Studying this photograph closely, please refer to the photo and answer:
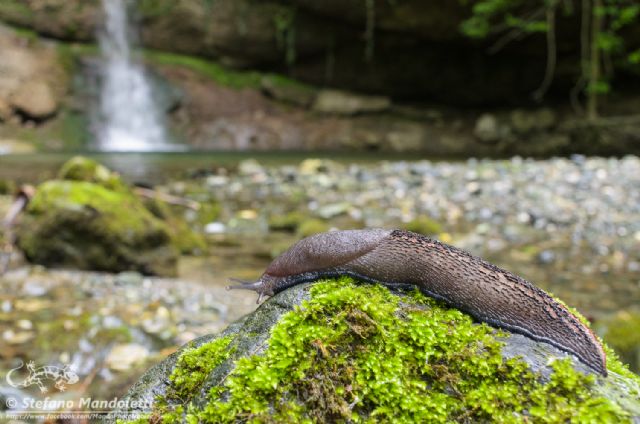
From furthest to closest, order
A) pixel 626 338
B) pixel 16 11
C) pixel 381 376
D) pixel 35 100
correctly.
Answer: pixel 16 11, pixel 35 100, pixel 626 338, pixel 381 376

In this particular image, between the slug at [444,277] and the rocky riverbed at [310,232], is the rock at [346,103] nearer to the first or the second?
the rocky riverbed at [310,232]

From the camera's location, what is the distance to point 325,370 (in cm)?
178

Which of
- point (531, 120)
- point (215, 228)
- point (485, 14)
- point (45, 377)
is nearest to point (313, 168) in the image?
point (215, 228)

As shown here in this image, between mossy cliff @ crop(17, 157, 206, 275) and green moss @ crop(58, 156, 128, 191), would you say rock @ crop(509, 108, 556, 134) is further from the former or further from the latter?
mossy cliff @ crop(17, 157, 206, 275)

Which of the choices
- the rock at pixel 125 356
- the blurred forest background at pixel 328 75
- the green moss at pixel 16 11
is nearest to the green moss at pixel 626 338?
the rock at pixel 125 356

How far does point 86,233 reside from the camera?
21.8 feet

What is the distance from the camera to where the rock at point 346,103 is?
2992cm

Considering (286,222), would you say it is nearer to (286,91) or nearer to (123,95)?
(123,95)

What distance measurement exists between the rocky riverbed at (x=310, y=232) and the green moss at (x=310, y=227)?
35mm

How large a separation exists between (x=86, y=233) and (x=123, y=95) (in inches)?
893

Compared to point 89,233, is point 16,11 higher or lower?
higher

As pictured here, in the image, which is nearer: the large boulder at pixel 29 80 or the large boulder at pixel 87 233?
the large boulder at pixel 87 233

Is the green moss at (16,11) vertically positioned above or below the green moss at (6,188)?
above

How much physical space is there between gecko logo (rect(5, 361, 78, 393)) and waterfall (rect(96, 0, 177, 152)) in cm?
2284
